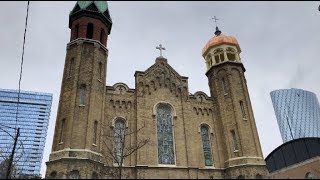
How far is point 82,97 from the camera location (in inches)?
1021

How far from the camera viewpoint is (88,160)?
2280 cm

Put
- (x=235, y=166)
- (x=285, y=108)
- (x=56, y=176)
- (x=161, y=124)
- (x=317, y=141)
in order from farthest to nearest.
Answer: (x=285, y=108), (x=317, y=141), (x=161, y=124), (x=235, y=166), (x=56, y=176)

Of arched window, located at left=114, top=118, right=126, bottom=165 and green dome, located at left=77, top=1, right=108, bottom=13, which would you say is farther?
green dome, located at left=77, top=1, right=108, bottom=13

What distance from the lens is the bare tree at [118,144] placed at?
2439 cm

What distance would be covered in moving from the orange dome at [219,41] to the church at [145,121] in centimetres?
195

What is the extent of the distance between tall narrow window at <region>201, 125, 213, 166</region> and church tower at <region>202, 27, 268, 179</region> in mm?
1068

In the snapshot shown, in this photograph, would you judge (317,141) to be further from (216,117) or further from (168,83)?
(168,83)

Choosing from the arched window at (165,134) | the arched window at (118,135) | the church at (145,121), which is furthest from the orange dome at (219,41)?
the arched window at (118,135)

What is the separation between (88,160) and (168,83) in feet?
34.4

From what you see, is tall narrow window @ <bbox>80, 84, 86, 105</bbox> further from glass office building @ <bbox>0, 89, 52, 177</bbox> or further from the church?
glass office building @ <bbox>0, 89, 52, 177</bbox>

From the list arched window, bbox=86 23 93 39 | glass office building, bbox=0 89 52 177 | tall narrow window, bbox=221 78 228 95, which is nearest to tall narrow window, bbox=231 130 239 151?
tall narrow window, bbox=221 78 228 95

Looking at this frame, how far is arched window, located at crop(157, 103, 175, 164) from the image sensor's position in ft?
86.4

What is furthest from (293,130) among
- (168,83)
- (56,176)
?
(56,176)

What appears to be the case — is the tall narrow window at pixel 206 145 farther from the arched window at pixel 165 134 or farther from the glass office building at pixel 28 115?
the glass office building at pixel 28 115
